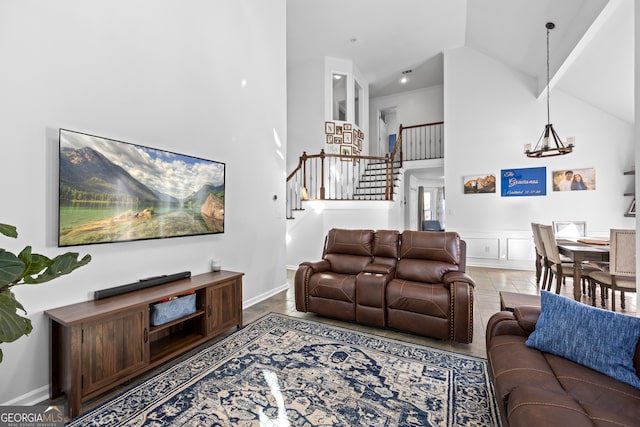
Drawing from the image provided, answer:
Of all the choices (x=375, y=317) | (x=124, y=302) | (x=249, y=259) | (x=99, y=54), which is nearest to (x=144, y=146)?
(x=99, y=54)

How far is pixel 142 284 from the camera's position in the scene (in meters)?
2.47

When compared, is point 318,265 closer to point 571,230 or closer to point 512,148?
point 571,230

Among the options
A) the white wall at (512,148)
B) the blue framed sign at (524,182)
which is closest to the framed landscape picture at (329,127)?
the white wall at (512,148)

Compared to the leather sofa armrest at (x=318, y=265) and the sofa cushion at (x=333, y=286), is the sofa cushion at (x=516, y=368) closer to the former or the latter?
the sofa cushion at (x=333, y=286)

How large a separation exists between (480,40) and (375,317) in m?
6.31

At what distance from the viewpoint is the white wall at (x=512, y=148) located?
5.37 m

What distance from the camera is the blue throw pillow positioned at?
4.71 ft

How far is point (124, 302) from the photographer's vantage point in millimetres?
2135

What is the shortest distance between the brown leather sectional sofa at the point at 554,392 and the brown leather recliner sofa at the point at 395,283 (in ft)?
3.05

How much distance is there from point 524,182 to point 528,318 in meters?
5.18

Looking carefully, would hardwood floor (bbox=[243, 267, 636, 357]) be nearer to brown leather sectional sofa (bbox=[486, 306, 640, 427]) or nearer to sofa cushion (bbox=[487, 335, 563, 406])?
sofa cushion (bbox=[487, 335, 563, 406])

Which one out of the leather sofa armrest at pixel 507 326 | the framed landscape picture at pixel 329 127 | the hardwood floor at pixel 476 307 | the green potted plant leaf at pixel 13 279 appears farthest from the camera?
the framed landscape picture at pixel 329 127

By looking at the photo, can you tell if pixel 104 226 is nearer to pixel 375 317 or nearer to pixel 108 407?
pixel 108 407

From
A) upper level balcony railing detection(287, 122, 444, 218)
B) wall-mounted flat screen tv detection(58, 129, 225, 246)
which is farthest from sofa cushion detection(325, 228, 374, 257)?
upper level balcony railing detection(287, 122, 444, 218)
